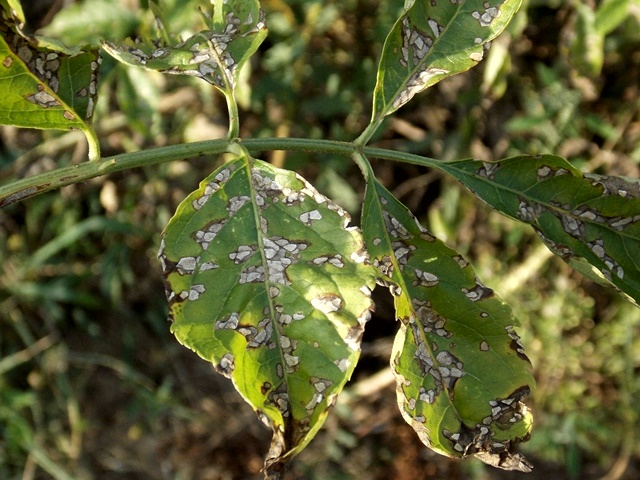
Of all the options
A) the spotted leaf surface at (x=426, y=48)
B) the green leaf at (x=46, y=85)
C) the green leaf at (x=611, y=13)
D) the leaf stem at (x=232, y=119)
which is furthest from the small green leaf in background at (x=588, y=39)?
the green leaf at (x=46, y=85)

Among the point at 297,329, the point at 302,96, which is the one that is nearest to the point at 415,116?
the point at 302,96

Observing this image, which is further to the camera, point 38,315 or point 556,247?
point 38,315

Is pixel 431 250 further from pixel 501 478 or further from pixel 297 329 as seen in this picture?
pixel 501 478

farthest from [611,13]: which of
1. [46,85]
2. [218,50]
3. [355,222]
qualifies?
[46,85]

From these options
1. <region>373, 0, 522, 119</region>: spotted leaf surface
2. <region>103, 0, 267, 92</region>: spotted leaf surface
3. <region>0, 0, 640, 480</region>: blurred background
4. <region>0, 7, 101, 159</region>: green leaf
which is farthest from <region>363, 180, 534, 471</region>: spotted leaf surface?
<region>0, 0, 640, 480</region>: blurred background

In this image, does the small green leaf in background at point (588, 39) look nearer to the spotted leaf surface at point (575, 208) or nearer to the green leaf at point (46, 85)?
the spotted leaf surface at point (575, 208)

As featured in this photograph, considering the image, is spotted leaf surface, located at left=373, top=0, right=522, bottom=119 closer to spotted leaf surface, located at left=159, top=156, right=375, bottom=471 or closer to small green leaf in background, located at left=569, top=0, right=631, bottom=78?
spotted leaf surface, located at left=159, top=156, right=375, bottom=471

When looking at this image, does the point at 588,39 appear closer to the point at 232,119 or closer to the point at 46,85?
the point at 232,119
